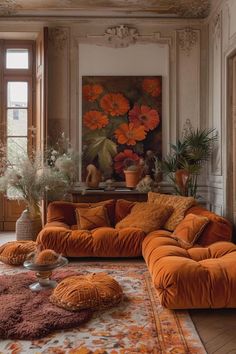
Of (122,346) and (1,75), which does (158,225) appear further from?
(1,75)

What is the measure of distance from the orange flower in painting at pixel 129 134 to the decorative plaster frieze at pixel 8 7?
8.06 feet

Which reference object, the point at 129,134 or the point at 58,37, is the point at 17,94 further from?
the point at 129,134

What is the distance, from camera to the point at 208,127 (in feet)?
19.0

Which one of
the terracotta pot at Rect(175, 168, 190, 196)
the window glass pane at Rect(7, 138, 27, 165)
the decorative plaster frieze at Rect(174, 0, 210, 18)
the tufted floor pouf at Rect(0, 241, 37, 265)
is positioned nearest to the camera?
the tufted floor pouf at Rect(0, 241, 37, 265)

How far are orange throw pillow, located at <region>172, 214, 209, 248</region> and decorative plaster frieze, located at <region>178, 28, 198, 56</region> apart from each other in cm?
305

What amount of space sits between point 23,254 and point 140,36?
3865mm

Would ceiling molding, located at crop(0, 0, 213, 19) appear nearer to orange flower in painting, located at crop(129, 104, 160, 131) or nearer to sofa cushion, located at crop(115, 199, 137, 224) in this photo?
orange flower in painting, located at crop(129, 104, 160, 131)

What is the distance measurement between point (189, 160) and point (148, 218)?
1433mm

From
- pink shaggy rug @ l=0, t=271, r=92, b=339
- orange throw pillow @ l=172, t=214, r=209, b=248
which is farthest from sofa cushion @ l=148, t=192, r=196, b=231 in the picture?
pink shaggy rug @ l=0, t=271, r=92, b=339

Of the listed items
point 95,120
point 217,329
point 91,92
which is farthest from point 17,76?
point 217,329

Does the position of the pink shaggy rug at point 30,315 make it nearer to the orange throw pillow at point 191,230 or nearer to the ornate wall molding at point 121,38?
the orange throw pillow at point 191,230

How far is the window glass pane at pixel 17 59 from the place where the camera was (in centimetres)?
632

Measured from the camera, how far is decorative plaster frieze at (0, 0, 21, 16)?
18.2ft

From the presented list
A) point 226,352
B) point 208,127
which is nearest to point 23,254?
point 226,352
